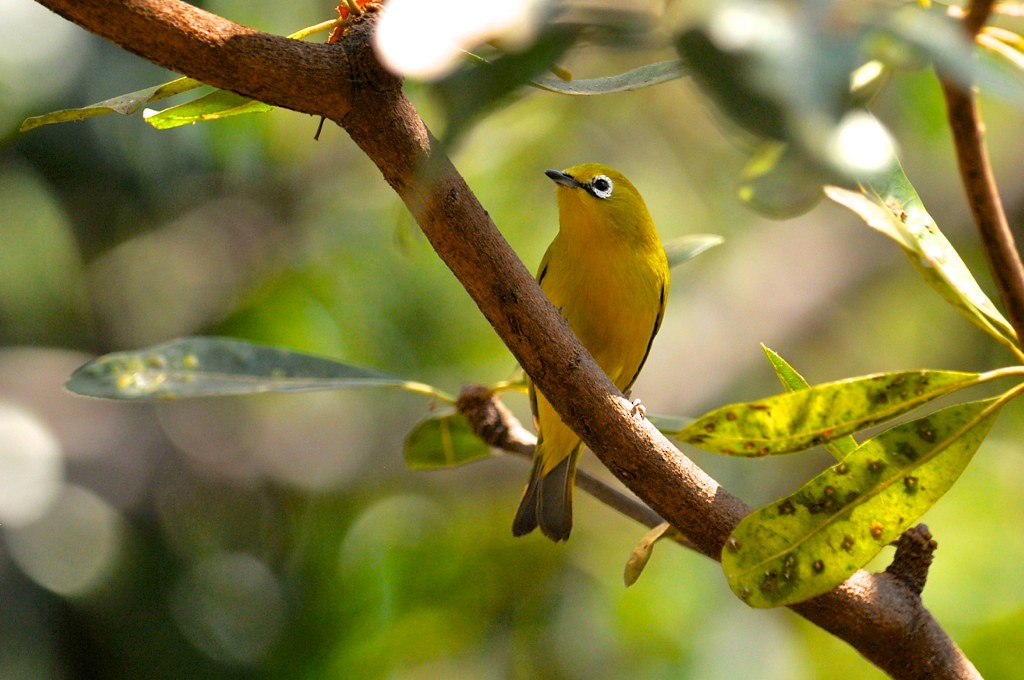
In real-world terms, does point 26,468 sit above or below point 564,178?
below

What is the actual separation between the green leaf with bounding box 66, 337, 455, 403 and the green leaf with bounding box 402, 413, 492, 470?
107mm

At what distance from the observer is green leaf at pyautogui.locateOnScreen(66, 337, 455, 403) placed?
2.33 metres

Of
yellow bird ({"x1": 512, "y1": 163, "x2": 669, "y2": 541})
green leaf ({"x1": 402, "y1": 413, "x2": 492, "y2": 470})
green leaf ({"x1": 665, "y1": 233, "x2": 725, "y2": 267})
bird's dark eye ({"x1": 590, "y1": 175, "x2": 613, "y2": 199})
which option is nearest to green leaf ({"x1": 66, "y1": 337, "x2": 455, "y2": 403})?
green leaf ({"x1": 402, "y1": 413, "x2": 492, "y2": 470})

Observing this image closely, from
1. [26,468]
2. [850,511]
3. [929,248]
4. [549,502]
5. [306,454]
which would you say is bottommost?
[306,454]

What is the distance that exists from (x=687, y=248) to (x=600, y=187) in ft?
3.34

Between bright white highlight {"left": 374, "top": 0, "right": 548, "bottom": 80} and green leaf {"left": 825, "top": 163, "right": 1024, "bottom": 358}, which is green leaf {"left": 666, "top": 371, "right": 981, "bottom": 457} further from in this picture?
bright white highlight {"left": 374, "top": 0, "right": 548, "bottom": 80}

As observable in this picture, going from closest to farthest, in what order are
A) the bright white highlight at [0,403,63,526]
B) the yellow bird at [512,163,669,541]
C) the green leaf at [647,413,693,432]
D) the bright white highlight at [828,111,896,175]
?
the bright white highlight at [828,111,896,175] → the green leaf at [647,413,693,432] → the yellow bird at [512,163,669,541] → the bright white highlight at [0,403,63,526]

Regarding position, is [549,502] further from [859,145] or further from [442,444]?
[859,145]

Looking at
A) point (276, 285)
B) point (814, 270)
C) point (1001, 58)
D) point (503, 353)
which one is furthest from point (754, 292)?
point (1001, 58)

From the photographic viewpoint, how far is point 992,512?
5.36 meters

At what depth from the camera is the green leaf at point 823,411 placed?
1.56 meters

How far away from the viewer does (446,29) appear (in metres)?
0.92

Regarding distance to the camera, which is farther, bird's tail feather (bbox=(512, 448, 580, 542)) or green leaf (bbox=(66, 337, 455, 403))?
bird's tail feather (bbox=(512, 448, 580, 542))

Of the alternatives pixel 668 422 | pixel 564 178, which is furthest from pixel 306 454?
pixel 668 422
